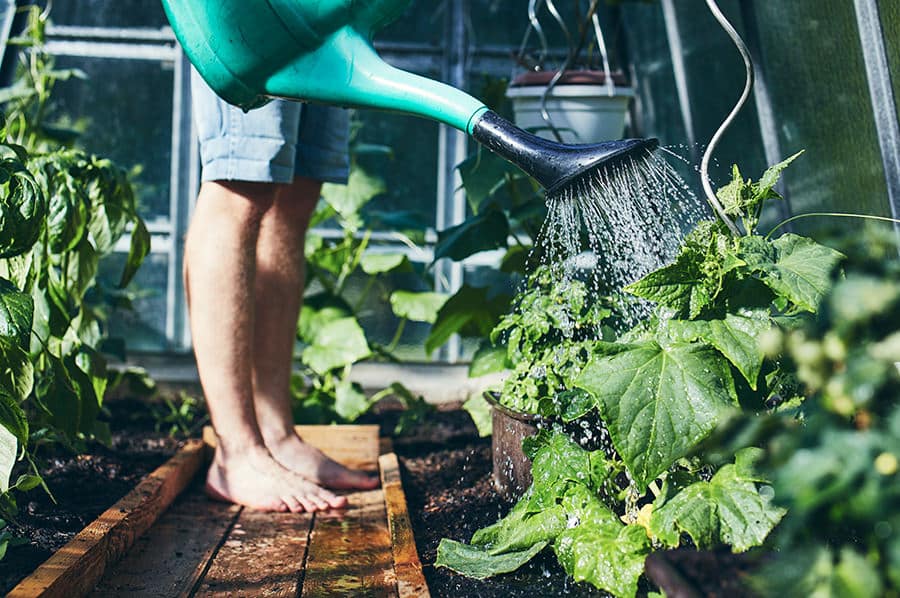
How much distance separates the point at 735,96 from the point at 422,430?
3.51 ft

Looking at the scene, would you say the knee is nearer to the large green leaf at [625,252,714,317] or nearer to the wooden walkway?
the wooden walkway

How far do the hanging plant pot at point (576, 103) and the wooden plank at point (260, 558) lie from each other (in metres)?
0.92

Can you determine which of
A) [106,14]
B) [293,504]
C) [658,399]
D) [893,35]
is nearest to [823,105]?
[893,35]

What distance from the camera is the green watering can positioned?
110 centimetres

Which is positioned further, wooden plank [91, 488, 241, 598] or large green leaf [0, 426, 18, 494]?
wooden plank [91, 488, 241, 598]

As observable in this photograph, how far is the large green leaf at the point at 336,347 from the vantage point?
2.13m

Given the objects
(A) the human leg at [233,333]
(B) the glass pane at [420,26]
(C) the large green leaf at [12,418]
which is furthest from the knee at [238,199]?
(B) the glass pane at [420,26]

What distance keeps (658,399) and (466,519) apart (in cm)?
51

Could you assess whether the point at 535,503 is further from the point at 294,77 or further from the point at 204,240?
the point at 204,240

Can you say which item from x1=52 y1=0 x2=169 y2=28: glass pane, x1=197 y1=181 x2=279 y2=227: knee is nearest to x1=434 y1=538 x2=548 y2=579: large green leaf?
Answer: x1=197 y1=181 x2=279 y2=227: knee

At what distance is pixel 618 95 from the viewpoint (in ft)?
6.20

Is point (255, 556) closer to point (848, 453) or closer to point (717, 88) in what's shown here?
point (848, 453)

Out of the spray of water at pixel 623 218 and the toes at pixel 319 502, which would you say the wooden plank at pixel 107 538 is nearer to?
the toes at pixel 319 502

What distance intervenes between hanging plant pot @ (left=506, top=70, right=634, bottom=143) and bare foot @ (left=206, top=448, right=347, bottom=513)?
0.83 meters
